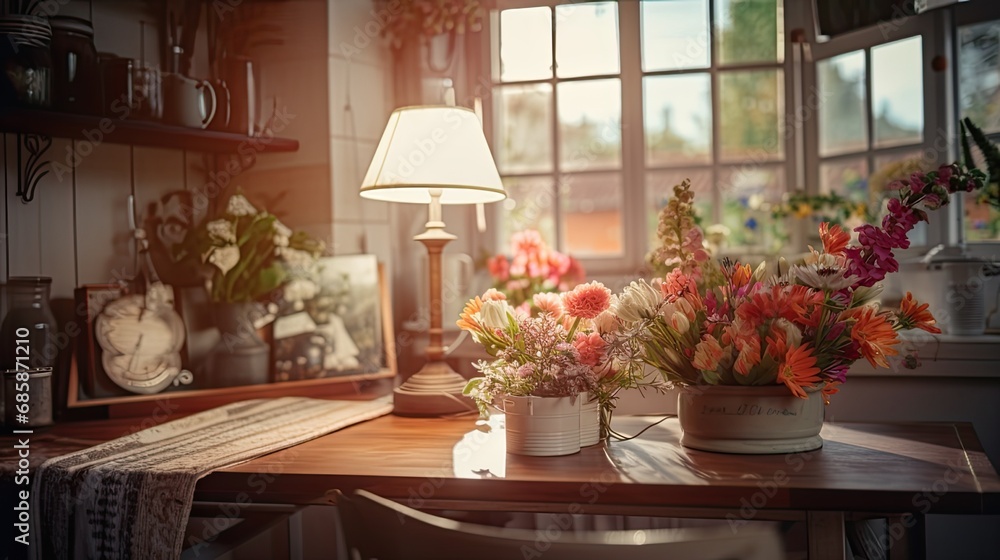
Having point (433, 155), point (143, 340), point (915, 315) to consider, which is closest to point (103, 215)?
point (143, 340)

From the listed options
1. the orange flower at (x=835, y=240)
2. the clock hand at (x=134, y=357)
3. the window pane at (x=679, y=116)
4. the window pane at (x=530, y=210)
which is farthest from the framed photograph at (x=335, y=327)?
the orange flower at (x=835, y=240)

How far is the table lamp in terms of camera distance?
1.68 m

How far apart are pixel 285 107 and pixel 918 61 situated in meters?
1.84

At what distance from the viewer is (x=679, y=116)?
2.76 meters

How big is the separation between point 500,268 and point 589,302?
3.46ft

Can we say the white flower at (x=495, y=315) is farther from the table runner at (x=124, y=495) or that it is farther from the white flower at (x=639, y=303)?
the table runner at (x=124, y=495)

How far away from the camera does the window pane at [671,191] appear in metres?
2.73

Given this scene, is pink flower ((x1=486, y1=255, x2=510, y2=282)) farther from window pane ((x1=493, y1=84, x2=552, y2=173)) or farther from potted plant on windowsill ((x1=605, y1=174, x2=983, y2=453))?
potted plant on windowsill ((x1=605, y1=174, x2=983, y2=453))

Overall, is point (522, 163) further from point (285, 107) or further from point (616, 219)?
point (285, 107)

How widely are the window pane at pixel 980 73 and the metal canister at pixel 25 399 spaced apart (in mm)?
2469

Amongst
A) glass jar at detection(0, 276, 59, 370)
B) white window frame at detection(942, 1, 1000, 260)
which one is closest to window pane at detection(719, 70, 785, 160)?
white window frame at detection(942, 1, 1000, 260)

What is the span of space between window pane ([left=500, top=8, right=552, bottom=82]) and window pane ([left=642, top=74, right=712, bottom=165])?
1.19 feet

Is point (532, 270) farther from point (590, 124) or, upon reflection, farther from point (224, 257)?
point (224, 257)

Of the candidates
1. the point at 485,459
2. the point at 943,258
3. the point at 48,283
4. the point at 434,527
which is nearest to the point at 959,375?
the point at 943,258
